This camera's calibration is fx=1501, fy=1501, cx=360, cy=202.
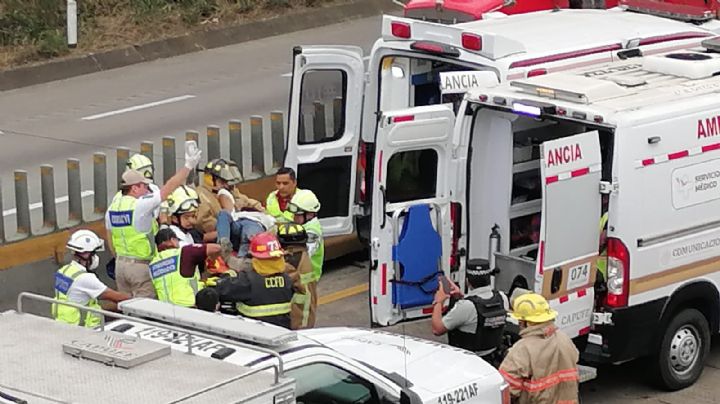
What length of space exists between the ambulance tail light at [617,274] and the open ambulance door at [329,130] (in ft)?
10.9

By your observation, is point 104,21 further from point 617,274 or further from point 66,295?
point 617,274

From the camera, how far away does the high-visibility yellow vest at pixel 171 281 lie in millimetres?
9672

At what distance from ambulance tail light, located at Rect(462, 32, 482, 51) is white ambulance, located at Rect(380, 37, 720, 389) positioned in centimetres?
60

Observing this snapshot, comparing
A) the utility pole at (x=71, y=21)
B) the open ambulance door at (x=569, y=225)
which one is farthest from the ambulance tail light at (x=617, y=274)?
the utility pole at (x=71, y=21)

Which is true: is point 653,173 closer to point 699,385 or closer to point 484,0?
point 699,385

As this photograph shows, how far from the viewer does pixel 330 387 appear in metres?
7.50

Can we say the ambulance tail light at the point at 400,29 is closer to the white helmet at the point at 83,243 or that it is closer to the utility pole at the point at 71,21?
the white helmet at the point at 83,243

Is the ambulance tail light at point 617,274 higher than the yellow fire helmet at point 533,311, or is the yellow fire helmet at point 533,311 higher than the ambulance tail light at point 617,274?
the yellow fire helmet at point 533,311

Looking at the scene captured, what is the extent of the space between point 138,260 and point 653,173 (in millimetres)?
3562

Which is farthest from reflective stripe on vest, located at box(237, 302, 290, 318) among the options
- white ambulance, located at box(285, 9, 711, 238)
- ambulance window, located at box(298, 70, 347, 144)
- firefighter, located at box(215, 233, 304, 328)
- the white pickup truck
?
ambulance window, located at box(298, 70, 347, 144)

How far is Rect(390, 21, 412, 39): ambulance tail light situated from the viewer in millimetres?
11953

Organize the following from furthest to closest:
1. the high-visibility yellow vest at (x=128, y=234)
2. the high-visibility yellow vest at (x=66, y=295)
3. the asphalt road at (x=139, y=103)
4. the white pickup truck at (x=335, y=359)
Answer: the asphalt road at (x=139, y=103) < the high-visibility yellow vest at (x=128, y=234) < the high-visibility yellow vest at (x=66, y=295) < the white pickup truck at (x=335, y=359)

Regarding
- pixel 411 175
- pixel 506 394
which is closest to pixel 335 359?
pixel 506 394

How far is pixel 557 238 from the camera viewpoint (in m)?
9.84
